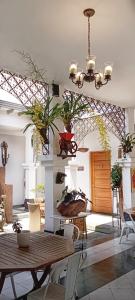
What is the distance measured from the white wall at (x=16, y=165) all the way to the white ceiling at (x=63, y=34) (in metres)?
5.45

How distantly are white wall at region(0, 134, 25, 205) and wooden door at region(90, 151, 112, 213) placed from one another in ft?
9.12

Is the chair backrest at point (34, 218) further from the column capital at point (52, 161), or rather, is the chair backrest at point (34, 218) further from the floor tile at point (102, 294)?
the floor tile at point (102, 294)

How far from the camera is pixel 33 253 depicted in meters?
2.40

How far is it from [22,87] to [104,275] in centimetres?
306

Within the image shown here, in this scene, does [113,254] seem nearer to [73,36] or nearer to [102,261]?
[102,261]

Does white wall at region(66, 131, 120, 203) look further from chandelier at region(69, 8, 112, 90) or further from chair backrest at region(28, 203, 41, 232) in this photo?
chandelier at region(69, 8, 112, 90)

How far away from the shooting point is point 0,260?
222cm

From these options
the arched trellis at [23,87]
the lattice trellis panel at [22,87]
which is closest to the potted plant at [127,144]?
the arched trellis at [23,87]

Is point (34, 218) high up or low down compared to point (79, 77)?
down

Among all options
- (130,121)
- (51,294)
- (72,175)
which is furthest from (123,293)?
(72,175)

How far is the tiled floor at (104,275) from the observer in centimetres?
296

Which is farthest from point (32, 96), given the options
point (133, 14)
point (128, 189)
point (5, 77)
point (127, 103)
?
point (128, 189)

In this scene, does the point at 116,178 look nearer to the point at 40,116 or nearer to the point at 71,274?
the point at 40,116

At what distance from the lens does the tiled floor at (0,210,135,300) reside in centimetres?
296
